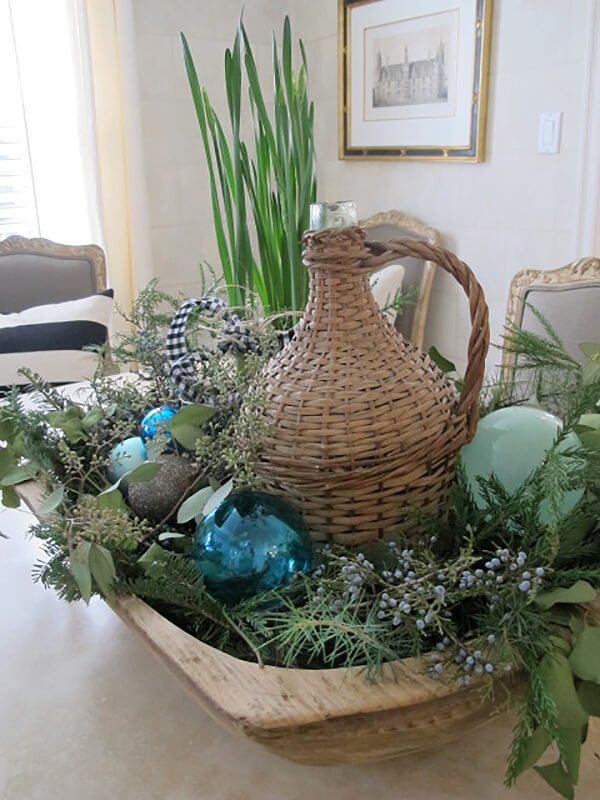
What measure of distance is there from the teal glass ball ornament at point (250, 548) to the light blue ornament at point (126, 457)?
0.66 feet

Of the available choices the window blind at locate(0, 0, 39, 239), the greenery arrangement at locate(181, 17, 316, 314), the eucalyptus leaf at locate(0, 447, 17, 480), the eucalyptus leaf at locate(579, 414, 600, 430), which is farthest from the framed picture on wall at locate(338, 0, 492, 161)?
the eucalyptus leaf at locate(0, 447, 17, 480)

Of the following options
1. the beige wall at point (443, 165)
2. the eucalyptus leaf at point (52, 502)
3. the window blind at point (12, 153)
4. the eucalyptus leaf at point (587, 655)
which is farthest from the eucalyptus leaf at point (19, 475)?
the window blind at point (12, 153)

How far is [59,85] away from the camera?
93.0 inches

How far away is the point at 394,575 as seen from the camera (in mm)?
537

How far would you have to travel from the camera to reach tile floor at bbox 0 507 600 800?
54cm

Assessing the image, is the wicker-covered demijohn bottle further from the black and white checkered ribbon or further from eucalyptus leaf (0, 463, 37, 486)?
eucalyptus leaf (0, 463, 37, 486)

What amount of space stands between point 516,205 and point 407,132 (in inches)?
19.3

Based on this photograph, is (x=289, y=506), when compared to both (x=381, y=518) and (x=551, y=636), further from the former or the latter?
(x=551, y=636)

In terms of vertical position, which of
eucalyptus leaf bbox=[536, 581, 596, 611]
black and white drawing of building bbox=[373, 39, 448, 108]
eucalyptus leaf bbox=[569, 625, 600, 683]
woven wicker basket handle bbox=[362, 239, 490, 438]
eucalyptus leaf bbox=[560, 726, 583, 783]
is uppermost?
black and white drawing of building bbox=[373, 39, 448, 108]

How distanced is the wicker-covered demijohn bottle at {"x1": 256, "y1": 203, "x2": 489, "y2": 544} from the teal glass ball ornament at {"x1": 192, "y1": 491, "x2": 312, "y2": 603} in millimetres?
41

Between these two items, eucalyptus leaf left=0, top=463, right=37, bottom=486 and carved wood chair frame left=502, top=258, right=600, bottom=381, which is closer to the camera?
eucalyptus leaf left=0, top=463, right=37, bottom=486

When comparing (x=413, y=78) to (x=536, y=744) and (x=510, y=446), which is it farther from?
(x=536, y=744)

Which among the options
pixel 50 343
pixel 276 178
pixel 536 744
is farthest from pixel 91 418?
pixel 276 178

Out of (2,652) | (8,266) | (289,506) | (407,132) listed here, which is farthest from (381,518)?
(407,132)
